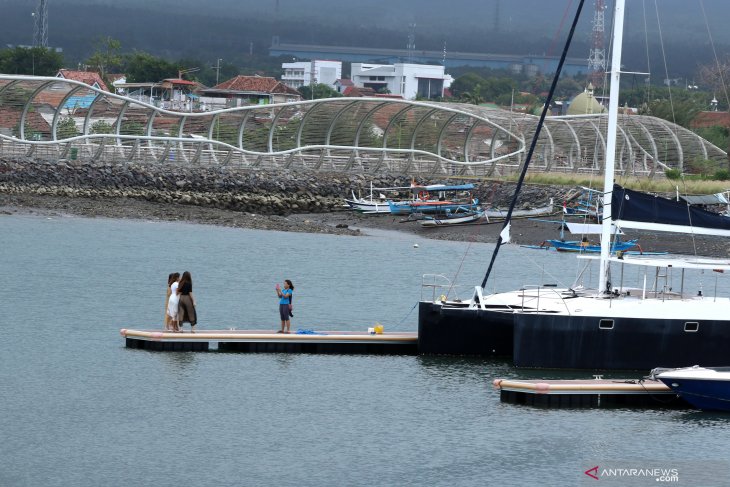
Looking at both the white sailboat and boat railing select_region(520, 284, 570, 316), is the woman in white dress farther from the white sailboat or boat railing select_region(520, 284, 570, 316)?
boat railing select_region(520, 284, 570, 316)

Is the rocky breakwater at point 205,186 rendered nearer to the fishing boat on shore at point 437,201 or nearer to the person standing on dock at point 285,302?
the fishing boat on shore at point 437,201

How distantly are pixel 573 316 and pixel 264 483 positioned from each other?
29.4 feet

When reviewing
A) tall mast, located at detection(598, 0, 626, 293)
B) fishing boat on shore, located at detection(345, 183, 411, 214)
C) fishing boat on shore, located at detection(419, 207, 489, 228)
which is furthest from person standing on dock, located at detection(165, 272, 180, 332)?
fishing boat on shore, located at detection(345, 183, 411, 214)

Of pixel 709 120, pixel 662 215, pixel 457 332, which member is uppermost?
pixel 709 120

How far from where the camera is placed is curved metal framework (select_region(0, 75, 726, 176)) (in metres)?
67.4

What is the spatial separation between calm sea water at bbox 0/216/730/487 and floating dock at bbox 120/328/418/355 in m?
0.41

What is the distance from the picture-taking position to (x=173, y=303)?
29516 millimetres

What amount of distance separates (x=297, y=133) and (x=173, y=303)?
1657 inches

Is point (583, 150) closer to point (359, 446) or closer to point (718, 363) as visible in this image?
point (718, 363)

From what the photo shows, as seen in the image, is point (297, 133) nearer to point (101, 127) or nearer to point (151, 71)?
point (101, 127)

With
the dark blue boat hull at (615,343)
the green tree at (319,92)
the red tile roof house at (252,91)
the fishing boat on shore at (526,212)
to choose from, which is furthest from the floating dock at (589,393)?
the green tree at (319,92)

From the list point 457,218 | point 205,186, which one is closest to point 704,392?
point 457,218

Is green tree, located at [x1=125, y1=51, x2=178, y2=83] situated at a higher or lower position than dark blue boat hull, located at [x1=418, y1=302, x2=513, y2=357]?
higher

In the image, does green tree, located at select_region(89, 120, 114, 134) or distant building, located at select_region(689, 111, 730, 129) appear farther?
distant building, located at select_region(689, 111, 730, 129)
